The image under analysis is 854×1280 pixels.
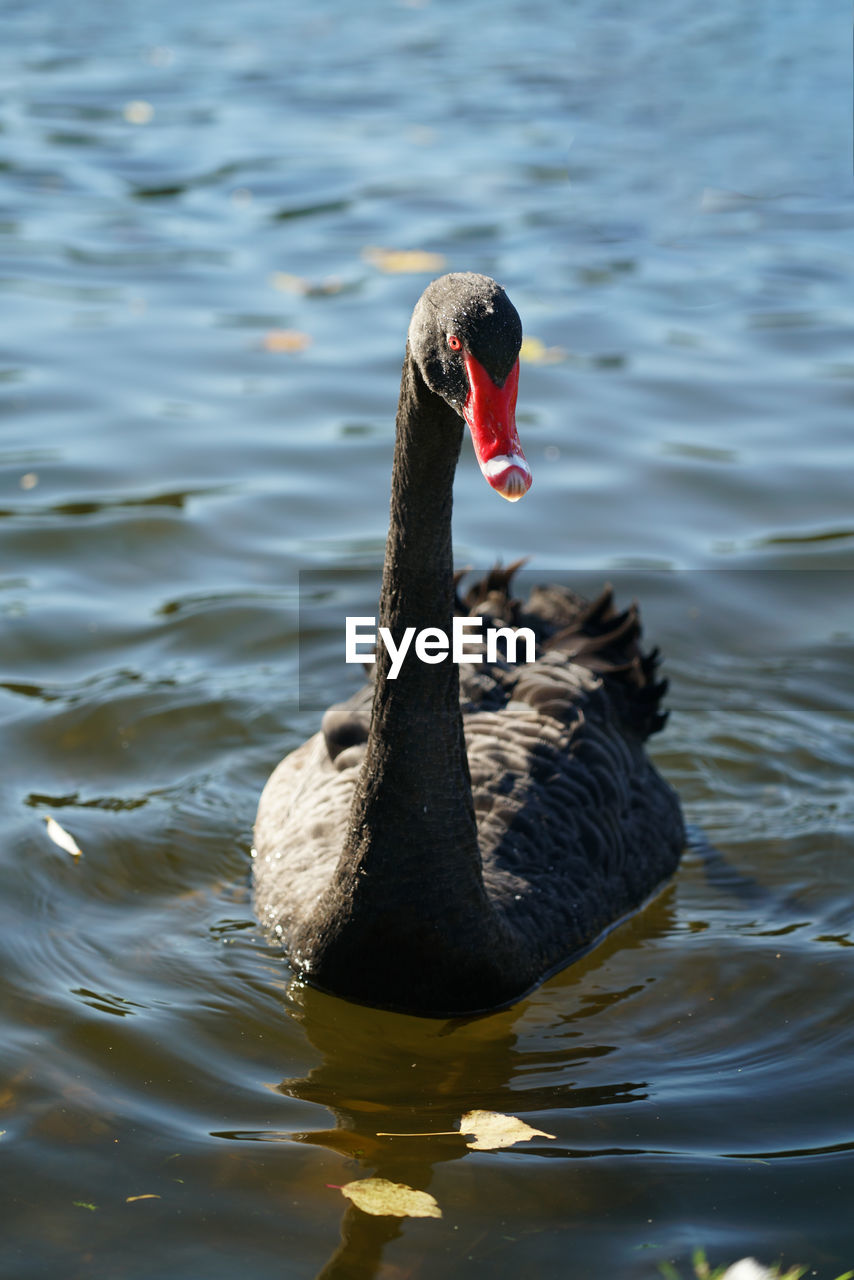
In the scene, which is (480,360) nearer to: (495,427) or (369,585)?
(495,427)

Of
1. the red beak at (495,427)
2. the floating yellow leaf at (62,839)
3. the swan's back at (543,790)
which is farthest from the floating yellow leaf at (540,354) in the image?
the red beak at (495,427)

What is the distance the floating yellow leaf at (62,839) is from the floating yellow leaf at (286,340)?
5071mm

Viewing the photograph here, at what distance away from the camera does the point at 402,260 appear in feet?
36.3

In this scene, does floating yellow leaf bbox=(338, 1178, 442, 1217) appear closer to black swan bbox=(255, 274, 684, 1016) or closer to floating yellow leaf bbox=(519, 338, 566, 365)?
black swan bbox=(255, 274, 684, 1016)

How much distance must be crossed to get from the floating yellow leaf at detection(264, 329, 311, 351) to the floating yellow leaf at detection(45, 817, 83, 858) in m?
5.07

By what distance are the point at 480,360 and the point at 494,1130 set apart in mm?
1783

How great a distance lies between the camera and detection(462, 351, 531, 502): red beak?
309 cm

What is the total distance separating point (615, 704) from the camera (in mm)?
5328

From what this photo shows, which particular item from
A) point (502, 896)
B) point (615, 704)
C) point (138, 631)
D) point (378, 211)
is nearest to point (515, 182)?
point (378, 211)

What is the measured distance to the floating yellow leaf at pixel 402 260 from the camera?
10836 mm

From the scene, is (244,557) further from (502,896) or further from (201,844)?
(502,896)

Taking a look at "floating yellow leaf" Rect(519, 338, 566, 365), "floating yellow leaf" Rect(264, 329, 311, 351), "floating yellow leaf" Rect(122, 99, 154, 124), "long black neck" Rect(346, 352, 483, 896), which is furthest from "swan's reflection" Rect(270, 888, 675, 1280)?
"floating yellow leaf" Rect(122, 99, 154, 124)

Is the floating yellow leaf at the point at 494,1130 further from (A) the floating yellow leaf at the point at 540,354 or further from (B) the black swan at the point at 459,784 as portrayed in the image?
(A) the floating yellow leaf at the point at 540,354

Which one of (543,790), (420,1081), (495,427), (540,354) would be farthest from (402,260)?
(495,427)
